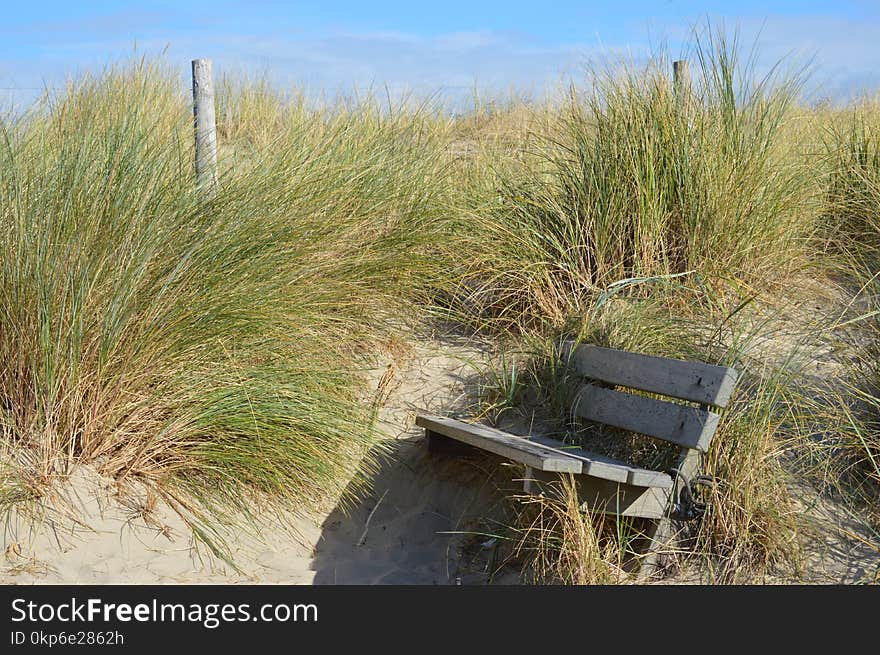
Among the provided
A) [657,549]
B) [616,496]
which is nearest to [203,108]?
[616,496]

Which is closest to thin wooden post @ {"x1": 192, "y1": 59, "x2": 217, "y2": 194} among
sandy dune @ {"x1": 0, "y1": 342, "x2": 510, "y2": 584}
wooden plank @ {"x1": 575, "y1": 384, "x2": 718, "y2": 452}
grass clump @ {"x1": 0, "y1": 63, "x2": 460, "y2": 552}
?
grass clump @ {"x1": 0, "y1": 63, "x2": 460, "y2": 552}

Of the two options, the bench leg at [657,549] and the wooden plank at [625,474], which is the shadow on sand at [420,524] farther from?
the wooden plank at [625,474]

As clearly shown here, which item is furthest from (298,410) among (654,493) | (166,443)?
(654,493)

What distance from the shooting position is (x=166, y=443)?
365cm

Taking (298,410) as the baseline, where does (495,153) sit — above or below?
above

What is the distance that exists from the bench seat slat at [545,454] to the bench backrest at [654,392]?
0.22 meters

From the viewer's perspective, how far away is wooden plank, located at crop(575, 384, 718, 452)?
11.9ft

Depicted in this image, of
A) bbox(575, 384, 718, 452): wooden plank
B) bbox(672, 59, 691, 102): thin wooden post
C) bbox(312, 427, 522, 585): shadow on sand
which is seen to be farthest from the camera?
bbox(672, 59, 691, 102): thin wooden post

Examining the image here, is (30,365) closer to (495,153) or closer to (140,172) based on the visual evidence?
(140,172)

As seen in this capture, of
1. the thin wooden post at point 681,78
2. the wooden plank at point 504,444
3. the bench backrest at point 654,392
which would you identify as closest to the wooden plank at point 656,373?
the bench backrest at point 654,392

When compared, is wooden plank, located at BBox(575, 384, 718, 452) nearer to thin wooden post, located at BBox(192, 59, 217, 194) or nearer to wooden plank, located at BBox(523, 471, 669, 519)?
wooden plank, located at BBox(523, 471, 669, 519)
